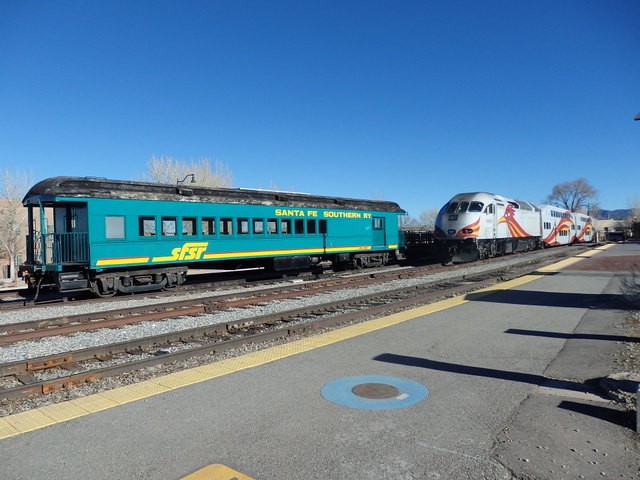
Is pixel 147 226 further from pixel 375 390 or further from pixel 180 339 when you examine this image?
pixel 375 390

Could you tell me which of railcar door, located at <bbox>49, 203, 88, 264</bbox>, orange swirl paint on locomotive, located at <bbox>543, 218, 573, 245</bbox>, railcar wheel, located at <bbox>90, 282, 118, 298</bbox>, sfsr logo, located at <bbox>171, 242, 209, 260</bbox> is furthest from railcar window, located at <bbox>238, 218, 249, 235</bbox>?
orange swirl paint on locomotive, located at <bbox>543, 218, 573, 245</bbox>

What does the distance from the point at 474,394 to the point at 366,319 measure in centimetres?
495

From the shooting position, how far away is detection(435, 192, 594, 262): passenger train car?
2480 centimetres

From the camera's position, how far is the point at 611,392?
4.90 meters

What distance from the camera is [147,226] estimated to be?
14422 millimetres

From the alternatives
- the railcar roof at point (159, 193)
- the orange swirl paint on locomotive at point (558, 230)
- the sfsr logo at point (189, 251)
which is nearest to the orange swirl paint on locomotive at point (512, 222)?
the orange swirl paint on locomotive at point (558, 230)

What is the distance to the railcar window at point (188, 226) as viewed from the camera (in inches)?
604

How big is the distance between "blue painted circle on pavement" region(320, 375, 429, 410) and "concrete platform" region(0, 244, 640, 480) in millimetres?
37

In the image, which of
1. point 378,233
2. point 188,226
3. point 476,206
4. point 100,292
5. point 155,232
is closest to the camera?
point 100,292

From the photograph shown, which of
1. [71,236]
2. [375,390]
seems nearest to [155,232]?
[71,236]

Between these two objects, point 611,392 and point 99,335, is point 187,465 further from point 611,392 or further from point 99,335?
point 99,335

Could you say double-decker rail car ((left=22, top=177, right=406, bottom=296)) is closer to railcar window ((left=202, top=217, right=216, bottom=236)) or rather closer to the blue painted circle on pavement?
railcar window ((left=202, top=217, right=216, bottom=236))

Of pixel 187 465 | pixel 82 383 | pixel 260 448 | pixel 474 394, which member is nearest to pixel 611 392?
pixel 474 394

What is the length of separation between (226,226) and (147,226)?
9.61 ft
